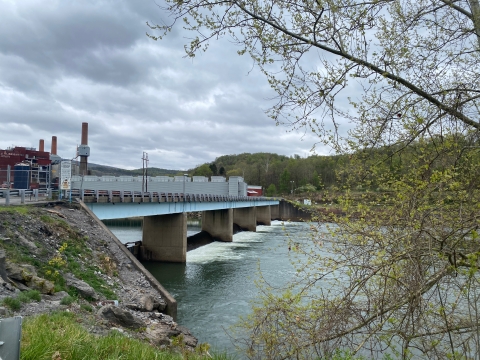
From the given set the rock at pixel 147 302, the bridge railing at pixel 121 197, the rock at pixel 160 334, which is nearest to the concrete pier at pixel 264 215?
the bridge railing at pixel 121 197

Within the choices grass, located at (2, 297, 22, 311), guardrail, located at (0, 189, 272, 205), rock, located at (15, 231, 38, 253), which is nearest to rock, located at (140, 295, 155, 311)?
rock, located at (15, 231, 38, 253)

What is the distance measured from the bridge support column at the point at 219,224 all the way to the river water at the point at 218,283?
1109 cm

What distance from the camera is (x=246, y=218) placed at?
72.1 metres

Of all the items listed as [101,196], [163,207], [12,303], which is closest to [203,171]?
[163,207]

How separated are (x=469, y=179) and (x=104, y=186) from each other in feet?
189

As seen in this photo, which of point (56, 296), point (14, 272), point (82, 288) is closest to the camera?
point (14, 272)

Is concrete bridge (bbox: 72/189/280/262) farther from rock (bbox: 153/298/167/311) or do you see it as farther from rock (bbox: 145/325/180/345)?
rock (bbox: 153/298/167/311)

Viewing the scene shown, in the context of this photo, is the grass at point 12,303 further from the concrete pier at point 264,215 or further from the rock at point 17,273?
the concrete pier at point 264,215

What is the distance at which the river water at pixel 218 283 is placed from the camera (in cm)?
1568

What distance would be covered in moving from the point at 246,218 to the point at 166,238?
120 feet

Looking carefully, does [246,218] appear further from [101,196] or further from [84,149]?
[101,196]

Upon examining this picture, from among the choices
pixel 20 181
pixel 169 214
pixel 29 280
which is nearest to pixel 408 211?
pixel 29 280

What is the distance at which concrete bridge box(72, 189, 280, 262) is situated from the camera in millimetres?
27125

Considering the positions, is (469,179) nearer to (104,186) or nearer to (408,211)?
(408,211)
